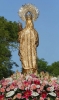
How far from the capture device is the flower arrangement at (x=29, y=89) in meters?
8.34

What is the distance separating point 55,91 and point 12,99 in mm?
903

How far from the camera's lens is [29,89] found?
8.36 metres

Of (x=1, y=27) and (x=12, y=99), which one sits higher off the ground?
(x=1, y=27)

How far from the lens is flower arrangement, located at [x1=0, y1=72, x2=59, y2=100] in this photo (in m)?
8.34

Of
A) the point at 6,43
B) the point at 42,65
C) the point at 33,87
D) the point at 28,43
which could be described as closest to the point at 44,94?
the point at 33,87

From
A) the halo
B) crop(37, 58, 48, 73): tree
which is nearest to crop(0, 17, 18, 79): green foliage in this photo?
the halo

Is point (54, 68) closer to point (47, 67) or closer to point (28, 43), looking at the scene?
A: point (47, 67)

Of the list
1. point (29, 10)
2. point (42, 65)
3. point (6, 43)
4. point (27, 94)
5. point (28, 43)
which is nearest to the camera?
point (27, 94)

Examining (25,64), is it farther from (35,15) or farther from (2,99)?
(2,99)

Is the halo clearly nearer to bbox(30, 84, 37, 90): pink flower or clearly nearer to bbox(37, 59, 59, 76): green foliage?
bbox(30, 84, 37, 90): pink flower

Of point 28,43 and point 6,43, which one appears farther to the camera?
point 6,43

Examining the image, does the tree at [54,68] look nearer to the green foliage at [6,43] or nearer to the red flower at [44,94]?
the green foliage at [6,43]

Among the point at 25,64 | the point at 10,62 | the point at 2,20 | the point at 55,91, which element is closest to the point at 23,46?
the point at 25,64

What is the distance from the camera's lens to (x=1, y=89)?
28.0ft
